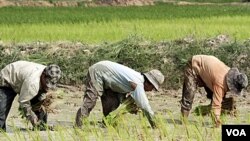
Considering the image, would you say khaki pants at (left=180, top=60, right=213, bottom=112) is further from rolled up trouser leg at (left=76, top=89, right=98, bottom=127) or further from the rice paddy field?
rolled up trouser leg at (left=76, top=89, right=98, bottom=127)

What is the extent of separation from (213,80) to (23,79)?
2106mm

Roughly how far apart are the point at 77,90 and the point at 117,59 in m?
0.81

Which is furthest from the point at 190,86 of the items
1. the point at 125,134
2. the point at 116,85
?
the point at 125,134

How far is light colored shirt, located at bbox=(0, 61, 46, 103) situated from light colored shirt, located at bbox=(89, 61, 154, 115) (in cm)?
64

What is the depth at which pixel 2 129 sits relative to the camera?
8078mm

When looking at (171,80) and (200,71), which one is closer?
(200,71)

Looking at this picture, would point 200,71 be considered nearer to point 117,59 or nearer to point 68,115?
point 68,115

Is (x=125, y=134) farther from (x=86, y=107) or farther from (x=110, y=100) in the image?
(x=110, y=100)

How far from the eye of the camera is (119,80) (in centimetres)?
822

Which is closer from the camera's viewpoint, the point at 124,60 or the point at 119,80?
the point at 119,80

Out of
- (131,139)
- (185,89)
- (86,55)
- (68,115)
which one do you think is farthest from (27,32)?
(131,139)

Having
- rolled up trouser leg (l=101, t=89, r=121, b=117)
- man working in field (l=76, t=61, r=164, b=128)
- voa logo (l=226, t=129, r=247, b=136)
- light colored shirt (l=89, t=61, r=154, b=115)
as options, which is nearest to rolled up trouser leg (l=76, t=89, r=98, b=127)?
man working in field (l=76, t=61, r=164, b=128)

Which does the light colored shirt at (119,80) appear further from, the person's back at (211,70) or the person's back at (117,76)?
→ the person's back at (211,70)

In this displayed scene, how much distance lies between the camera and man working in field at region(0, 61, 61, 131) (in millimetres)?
7844
